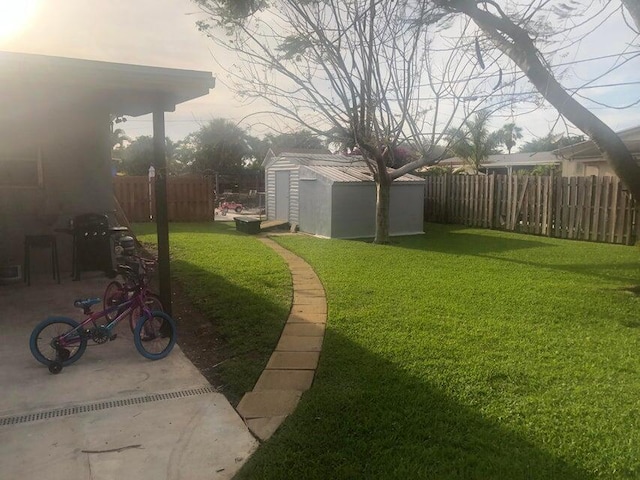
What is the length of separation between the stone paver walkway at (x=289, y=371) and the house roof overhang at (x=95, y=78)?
2.71 meters

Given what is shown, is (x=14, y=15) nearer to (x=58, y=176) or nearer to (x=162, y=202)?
(x=58, y=176)

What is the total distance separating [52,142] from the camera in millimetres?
7551

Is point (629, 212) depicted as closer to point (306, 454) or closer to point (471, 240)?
point (471, 240)

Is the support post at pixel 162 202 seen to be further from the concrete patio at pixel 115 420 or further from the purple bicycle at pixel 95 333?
the concrete patio at pixel 115 420

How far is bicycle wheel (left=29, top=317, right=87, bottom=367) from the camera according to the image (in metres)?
4.19

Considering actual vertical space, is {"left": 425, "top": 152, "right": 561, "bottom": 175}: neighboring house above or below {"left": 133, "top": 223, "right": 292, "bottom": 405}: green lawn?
above

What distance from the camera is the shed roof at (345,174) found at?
46.2 ft

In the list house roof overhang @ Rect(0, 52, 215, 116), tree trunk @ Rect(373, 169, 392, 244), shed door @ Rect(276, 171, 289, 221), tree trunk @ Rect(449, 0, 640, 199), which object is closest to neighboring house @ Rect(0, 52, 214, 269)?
house roof overhang @ Rect(0, 52, 215, 116)

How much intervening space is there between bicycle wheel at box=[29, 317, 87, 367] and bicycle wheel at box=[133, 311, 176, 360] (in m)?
0.48

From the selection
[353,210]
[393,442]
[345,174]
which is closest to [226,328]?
[393,442]

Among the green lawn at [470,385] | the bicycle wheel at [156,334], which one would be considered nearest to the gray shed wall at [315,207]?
the green lawn at [470,385]

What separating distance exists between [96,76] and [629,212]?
39.6ft

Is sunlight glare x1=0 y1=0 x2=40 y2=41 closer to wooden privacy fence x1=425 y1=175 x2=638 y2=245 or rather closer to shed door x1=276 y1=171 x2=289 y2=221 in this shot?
shed door x1=276 y1=171 x2=289 y2=221

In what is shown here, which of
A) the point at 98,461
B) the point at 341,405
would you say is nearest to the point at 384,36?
the point at 341,405
